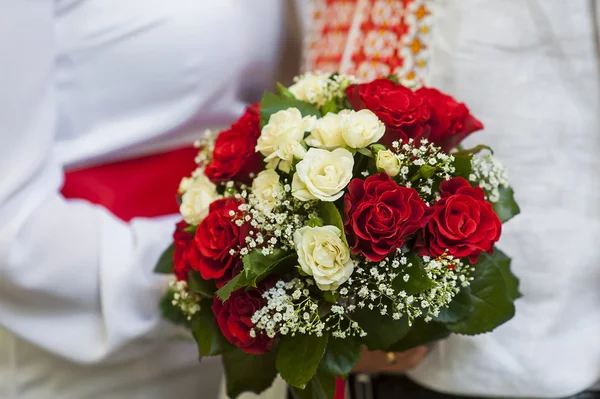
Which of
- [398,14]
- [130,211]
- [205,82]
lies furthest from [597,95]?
[130,211]

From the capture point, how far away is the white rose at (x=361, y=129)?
565mm

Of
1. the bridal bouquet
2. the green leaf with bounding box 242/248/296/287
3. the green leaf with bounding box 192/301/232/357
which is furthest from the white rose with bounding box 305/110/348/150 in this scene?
the green leaf with bounding box 192/301/232/357

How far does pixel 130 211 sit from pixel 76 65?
223 millimetres

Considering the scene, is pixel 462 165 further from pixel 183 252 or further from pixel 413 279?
pixel 183 252

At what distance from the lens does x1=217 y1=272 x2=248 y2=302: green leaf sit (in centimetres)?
55

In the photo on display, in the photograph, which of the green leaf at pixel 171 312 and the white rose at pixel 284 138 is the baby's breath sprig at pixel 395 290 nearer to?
the white rose at pixel 284 138

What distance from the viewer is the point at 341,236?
54cm

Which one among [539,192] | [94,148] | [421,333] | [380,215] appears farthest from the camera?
[94,148]

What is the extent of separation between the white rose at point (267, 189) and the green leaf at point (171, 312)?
0.78ft

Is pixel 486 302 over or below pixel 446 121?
below

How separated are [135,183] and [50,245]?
0.18m

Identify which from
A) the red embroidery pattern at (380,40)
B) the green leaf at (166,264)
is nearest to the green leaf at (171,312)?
the green leaf at (166,264)

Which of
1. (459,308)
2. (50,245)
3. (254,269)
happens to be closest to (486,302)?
(459,308)

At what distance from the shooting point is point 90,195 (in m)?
0.92
